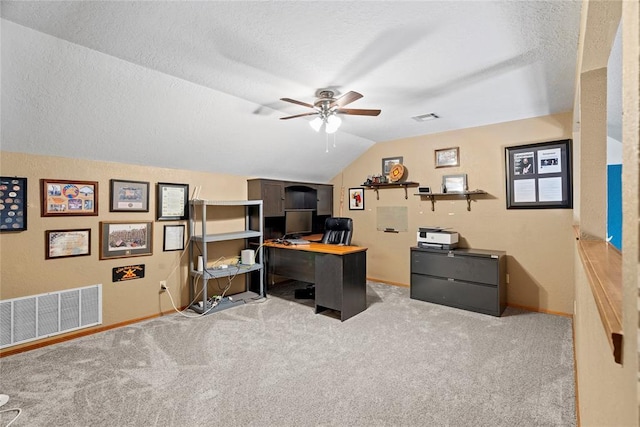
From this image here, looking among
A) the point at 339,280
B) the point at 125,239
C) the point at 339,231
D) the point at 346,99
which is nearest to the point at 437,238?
the point at 339,231

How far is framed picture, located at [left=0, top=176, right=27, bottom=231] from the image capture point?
2818 millimetres

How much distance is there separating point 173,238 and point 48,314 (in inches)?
55.9

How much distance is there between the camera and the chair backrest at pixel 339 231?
4.73 meters

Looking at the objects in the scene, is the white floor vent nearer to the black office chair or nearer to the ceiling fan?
the black office chair

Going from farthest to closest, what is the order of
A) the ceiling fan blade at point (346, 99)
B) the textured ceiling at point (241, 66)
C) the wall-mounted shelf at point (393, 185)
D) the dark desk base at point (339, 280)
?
the wall-mounted shelf at point (393, 185) < the dark desk base at point (339, 280) < the ceiling fan blade at point (346, 99) < the textured ceiling at point (241, 66)

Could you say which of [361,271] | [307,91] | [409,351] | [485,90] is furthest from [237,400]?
[485,90]

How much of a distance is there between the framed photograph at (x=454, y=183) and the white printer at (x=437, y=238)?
2.13 feet

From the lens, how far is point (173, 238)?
159 inches

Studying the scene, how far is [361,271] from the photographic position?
13.0 feet

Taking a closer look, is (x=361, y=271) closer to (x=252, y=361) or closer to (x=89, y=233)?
(x=252, y=361)

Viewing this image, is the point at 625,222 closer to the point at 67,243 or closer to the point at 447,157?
the point at 67,243

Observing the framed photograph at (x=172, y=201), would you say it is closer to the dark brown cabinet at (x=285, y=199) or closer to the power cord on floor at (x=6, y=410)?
the dark brown cabinet at (x=285, y=199)

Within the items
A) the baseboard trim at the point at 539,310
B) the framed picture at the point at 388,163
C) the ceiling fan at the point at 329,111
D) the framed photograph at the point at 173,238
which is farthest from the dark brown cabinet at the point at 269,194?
the baseboard trim at the point at 539,310

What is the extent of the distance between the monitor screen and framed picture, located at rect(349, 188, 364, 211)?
0.83 meters
